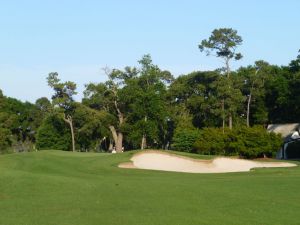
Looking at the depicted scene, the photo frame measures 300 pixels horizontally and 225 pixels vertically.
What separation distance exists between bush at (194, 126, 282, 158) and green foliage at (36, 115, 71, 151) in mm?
36136

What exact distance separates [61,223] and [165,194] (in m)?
6.52

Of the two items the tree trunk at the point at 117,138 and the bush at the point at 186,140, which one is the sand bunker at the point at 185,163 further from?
the tree trunk at the point at 117,138

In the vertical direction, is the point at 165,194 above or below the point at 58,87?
below

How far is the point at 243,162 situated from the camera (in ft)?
140

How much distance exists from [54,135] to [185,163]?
178ft

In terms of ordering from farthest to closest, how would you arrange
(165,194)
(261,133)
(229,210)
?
(261,133)
(165,194)
(229,210)

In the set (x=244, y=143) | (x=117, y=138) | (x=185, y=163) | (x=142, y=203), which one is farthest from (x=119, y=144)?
(x=142, y=203)

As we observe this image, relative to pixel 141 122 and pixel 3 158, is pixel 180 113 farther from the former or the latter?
pixel 3 158

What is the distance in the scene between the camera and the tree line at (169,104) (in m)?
76.9

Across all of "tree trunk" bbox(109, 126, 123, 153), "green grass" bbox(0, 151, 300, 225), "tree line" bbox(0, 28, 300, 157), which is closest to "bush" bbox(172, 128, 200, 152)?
"tree line" bbox(0, 28, 300, 157)

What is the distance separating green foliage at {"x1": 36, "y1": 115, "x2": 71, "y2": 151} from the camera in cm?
9044

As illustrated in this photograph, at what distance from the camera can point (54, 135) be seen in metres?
91.4

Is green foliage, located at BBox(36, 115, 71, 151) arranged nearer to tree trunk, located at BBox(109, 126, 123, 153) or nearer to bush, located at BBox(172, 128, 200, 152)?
tree trunk, located at BBox(109, 126, 123, 153)

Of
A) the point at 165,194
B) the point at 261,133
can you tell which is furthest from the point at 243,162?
the point at 165,194
